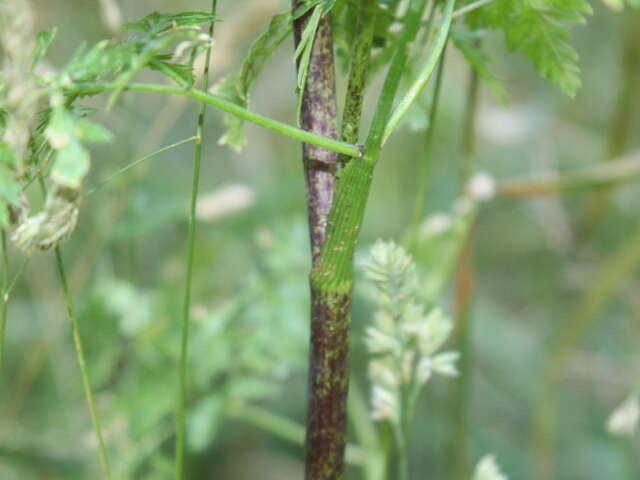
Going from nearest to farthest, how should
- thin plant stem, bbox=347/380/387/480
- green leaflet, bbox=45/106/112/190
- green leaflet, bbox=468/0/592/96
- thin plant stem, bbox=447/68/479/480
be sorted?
green leaflet, bbox=45/106/112/190 < green leaflet, bbox=468/0/592/96 < thin plant stem, bbox=347/380/387/480 < thin plant stem, bbox=447/68/479/480

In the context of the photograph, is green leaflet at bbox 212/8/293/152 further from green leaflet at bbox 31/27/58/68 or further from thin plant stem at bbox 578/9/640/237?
thin plant stem at bbox 578/9/640/237

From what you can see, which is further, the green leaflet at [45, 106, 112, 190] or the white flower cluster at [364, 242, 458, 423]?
the white flower cluster at [364, 242, 458, 423]

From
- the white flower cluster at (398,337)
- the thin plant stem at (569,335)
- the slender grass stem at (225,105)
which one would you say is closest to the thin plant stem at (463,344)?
the thin plant stem at (569,335)

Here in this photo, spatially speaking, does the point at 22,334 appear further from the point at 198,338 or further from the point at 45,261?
the point at 198,338

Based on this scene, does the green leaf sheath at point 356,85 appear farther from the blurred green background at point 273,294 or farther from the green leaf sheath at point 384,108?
the blurred green background at point 273,294

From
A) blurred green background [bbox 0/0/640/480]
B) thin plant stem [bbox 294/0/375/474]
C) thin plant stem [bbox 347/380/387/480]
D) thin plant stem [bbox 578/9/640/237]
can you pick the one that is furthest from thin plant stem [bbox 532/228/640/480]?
thin plant stem [bbox 294/0/375/474]

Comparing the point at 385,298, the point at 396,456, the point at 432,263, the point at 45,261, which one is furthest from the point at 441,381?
the point at 385,298
